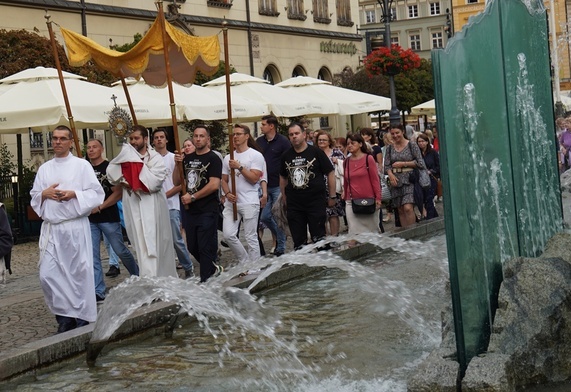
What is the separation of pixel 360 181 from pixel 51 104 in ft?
21.7

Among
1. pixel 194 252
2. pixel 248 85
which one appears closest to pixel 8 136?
pixel 248 85

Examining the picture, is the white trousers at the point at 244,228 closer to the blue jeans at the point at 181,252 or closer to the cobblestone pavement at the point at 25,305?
the blue jeans at the point at 181,252

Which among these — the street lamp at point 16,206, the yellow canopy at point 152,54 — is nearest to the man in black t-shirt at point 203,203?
the yellow canopy at point 152,54

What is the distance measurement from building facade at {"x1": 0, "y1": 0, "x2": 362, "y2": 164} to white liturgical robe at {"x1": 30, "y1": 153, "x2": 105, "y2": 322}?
1906 centimetres

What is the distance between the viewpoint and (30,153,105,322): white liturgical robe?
30.2 feet

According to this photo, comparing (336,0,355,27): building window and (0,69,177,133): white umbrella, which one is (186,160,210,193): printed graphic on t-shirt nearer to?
(0,69,177,133): white umbrella

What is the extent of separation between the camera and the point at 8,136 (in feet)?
103

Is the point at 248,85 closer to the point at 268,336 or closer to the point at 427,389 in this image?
the point at 268,336

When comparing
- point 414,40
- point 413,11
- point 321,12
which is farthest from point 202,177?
point 413,11

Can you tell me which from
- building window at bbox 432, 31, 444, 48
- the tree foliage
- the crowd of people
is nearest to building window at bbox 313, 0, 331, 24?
the tree foliage

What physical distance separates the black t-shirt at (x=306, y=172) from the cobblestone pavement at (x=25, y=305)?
5.95 ft

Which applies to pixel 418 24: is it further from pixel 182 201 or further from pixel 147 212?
pixel 147 212

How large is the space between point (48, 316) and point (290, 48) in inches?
1524

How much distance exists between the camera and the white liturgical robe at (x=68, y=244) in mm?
9203
